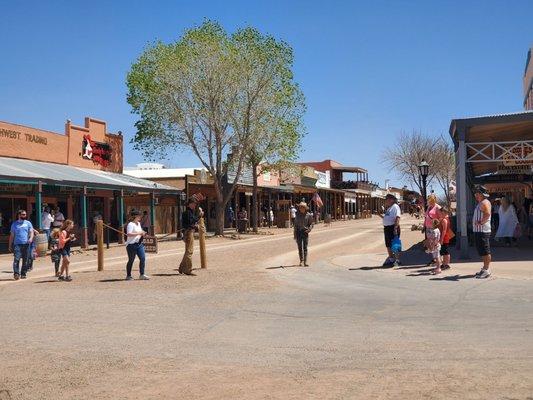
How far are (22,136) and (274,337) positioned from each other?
2174cm

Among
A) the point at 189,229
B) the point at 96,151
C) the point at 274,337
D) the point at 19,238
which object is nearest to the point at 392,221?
the point at 189,229

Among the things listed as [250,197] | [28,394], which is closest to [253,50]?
[250,197]

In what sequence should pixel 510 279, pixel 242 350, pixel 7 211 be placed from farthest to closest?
pixel 7 211 → pixel 510 279 → pixel 242 350

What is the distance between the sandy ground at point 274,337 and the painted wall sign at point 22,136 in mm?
13289

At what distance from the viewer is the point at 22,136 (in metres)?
25.9

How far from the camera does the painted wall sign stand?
2484cm

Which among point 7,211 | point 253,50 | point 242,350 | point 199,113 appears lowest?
point 242,350

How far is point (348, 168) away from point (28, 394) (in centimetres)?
7016

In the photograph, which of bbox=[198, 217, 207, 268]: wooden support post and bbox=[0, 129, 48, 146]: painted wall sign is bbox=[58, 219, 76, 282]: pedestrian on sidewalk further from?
bbox=[0, 129, 48, 146]: painted wall sign

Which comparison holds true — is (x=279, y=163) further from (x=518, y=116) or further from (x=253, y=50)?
(x=518, y=116)

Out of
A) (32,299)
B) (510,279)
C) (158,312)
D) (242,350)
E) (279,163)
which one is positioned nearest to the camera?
(242,350)

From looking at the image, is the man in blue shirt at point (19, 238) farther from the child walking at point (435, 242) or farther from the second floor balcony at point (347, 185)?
the second floor balcony at point (347, 185)

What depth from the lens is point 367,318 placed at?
328 inches

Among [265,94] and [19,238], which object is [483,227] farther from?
[265,94]
